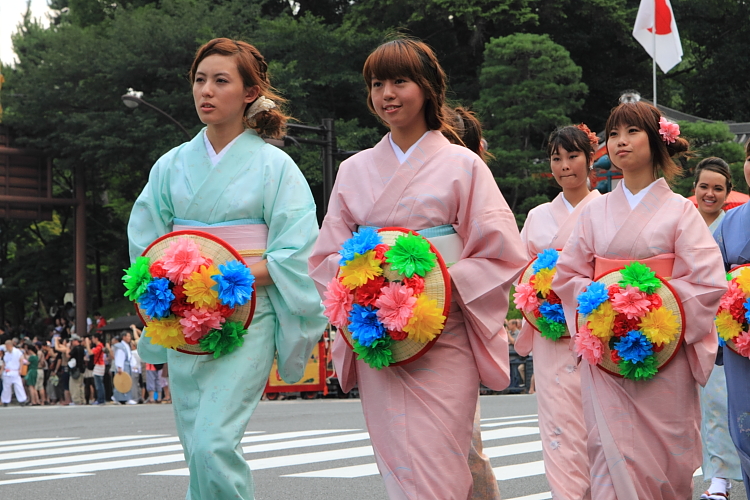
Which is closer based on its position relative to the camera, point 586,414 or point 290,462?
point 586,414

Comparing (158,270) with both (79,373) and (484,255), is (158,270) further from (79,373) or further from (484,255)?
(79,373)

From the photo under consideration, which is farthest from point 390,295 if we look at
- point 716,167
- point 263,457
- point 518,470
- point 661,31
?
point 661,31

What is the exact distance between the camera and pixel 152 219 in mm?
4590

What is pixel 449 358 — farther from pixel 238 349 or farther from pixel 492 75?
pixel 492 75

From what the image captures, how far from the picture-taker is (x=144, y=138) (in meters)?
28.9

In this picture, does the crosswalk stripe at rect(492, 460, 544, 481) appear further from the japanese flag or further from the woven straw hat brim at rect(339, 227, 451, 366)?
the japanese flag

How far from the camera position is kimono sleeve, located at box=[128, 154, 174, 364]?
4559 millimetres

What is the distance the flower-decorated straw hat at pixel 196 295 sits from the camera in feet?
13.7

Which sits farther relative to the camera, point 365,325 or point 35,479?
point 35,479

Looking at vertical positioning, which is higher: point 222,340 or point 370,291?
point 370,291

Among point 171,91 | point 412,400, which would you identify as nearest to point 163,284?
point 412,400

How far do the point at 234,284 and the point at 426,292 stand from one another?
90 cm

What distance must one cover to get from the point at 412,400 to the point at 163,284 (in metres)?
1.16

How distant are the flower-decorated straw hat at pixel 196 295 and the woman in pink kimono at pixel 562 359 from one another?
210 cm
